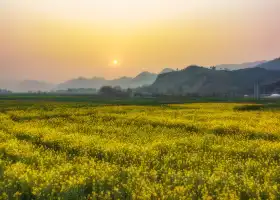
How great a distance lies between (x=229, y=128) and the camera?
1080 inches

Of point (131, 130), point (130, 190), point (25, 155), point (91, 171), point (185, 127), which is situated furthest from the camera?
point (185, 127)

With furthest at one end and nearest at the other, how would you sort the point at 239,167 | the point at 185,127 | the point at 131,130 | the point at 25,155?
1. the point at 185,127
2. the point at 131,130
3. the point at 25,155
4. the point at 239,167

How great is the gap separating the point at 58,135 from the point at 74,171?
9.76 m

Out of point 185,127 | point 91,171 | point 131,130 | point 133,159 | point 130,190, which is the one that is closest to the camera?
point 130,190

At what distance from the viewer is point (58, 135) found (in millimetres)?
23109

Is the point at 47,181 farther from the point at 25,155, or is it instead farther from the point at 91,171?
the point at 25,155

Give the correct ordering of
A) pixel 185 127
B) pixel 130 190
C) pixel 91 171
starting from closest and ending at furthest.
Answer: pixel 130 190 < pixel 91 171 < pixel 185 127

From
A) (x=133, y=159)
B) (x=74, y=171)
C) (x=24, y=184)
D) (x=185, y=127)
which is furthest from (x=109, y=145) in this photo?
(x=185, y=127)

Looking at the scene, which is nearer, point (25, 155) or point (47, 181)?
point (47, 181)

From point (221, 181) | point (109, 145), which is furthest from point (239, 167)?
point (109, 145)

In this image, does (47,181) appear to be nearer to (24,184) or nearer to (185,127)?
(24,184)

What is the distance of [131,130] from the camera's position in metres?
27.1

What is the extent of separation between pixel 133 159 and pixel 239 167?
15.9 feet

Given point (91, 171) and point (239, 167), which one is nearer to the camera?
point (91, 171)
